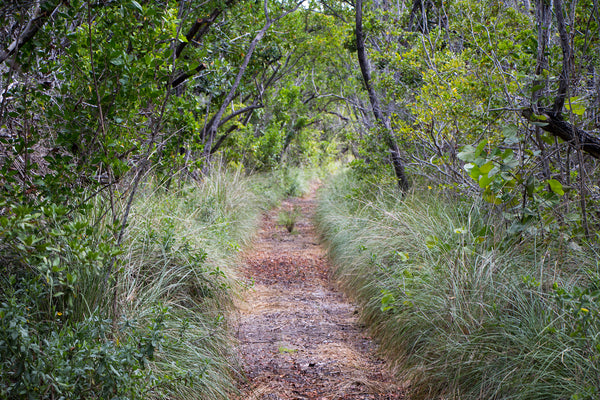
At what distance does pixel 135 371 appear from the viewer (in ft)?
7.95

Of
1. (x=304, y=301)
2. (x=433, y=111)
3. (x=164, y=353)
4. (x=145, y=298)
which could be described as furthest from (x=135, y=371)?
(x=433, y=111)

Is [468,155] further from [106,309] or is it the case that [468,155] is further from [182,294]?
[182,294]

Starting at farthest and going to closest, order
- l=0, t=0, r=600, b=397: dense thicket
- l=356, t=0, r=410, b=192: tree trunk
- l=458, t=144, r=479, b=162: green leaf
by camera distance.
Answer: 1. l=356, t=0, r=410, b=192: tree trunk
2. l=458, t=144, r=479, b=162: green leaf
3. l=0, t=0, r=600, b=397: dense thicket

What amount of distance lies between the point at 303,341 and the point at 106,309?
6.42 ft

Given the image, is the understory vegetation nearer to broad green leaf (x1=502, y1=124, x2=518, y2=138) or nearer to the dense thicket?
the dense thicket

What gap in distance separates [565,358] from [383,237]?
2.92 m

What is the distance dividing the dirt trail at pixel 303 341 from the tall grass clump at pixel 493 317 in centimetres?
24

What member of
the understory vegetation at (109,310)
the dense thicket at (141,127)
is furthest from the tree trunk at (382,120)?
the understory vegetation at (109,310)

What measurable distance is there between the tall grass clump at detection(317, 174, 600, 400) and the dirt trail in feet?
0.80

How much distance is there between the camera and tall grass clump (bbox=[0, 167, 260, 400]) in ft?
7.11

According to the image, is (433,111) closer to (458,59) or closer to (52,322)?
(458,59)

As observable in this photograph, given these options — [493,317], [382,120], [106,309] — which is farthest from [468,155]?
[382,120]

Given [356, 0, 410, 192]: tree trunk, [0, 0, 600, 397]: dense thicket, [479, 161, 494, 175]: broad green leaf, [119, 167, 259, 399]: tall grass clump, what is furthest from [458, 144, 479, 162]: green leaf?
[356, 0, 410, 192]: tree trunk

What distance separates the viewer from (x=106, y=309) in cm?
296
